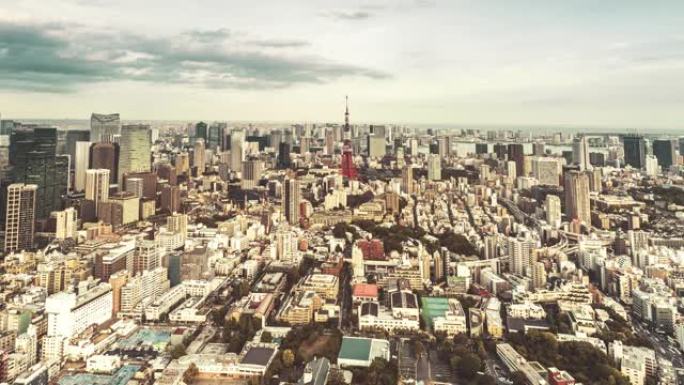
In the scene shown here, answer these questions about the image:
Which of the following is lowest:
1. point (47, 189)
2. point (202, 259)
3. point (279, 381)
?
point (279, 381)

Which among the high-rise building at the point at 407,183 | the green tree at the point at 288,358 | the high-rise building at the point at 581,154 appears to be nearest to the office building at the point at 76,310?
the green tree at the point at 288,358

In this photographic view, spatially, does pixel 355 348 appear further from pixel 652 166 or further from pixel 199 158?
pixel 652 166

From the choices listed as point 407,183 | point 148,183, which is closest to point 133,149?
point 148,183

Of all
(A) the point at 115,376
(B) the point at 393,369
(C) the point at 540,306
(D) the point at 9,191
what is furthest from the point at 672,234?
(D) the point at 9,191

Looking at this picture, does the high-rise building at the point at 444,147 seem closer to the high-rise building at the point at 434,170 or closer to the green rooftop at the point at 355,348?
the high-rise building at the point at 434,170

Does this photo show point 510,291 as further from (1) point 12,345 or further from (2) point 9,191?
(2) point 9,191
